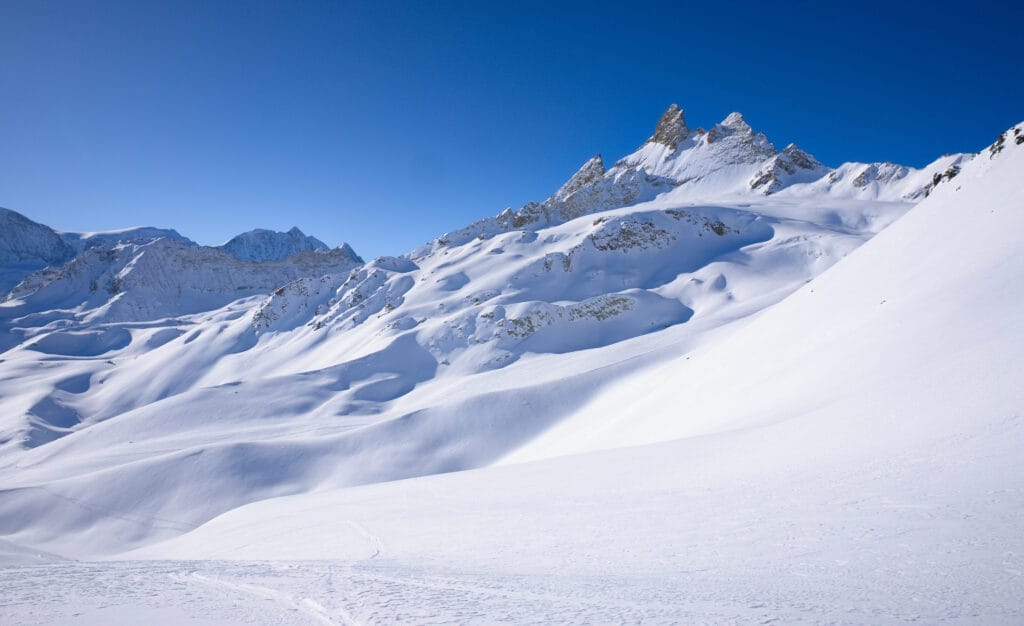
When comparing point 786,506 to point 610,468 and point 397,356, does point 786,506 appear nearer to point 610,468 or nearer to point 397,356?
point 610,468

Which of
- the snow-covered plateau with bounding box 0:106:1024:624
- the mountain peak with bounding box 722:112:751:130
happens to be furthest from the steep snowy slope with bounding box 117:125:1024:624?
the mountain peak with bounding box 722:112:751:130

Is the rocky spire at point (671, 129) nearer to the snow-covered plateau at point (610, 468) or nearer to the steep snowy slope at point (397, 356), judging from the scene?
the steep snowy slope at point (397, 356)

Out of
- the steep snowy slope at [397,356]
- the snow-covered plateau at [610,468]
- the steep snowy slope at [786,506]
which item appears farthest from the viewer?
the steep snowy slope at [397,356]

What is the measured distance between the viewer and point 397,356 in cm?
6356

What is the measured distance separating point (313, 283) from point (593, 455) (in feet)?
351

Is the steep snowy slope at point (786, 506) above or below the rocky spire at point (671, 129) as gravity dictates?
below

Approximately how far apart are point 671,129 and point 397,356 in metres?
157

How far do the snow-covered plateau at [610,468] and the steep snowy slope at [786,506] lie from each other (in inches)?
2.2

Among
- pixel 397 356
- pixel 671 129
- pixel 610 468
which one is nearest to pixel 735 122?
pixel 671 129

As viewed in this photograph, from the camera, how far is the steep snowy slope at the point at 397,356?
36031 millimetres

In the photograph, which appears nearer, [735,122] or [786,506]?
[786,506]

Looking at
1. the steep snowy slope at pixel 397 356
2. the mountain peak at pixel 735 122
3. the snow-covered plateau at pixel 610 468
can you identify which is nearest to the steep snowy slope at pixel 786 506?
the snow-covered plateau at pixel 610 468

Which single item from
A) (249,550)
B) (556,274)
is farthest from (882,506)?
(556,274)

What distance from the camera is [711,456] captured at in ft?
36.3
